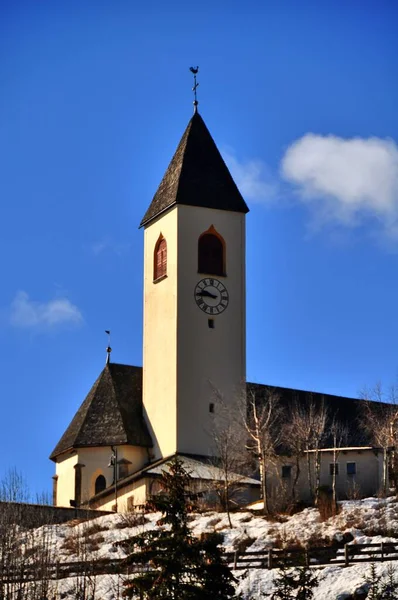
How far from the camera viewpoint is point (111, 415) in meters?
82.4

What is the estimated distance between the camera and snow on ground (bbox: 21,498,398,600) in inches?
2222

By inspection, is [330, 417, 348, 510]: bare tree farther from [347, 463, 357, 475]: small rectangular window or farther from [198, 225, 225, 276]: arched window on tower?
[198, 225, 225, 276]: arched window on tower

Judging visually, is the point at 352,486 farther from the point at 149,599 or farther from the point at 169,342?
the point at 149,599

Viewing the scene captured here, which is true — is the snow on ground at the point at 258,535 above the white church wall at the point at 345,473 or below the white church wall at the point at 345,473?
below

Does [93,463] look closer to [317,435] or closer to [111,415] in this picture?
[111,415]

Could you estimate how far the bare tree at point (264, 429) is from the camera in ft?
246

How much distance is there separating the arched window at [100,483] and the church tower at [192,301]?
3.12 metres

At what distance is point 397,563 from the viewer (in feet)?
185

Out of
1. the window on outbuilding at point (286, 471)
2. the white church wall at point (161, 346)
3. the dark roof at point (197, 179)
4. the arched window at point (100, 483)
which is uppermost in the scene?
the dark roof at point (197, 179)

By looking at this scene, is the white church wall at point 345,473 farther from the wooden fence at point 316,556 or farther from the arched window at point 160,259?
the wooden fence at point 316,556

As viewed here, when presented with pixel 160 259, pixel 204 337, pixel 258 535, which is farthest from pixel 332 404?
pixel 258 535

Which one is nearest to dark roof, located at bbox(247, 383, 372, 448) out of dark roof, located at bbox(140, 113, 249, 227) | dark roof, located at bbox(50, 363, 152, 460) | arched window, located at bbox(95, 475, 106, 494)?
dark roof, located at bbox(50, 363, 152, 460)

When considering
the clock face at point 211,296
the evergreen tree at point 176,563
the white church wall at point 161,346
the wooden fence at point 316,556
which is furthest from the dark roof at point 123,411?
the evergreen tree at point 176,563

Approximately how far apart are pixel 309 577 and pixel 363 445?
1132 inches
